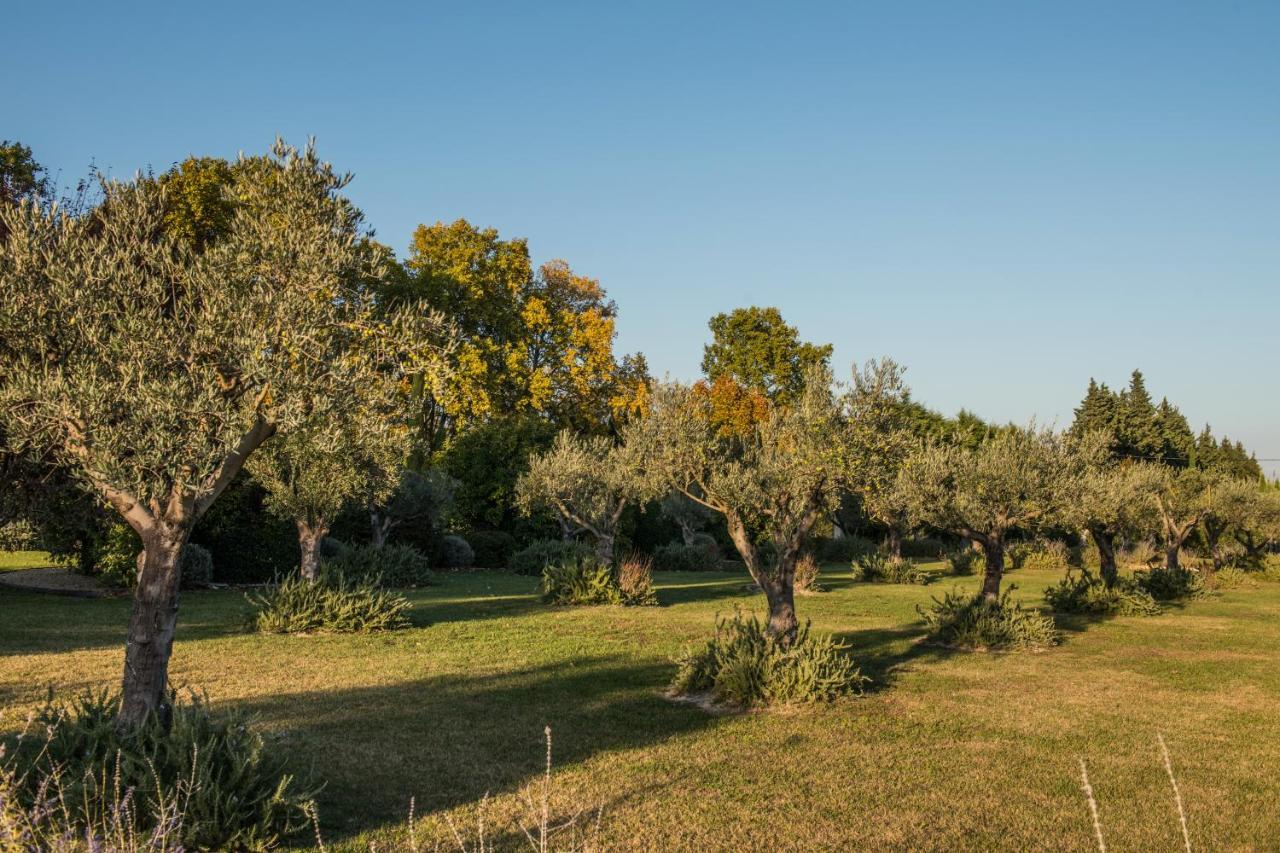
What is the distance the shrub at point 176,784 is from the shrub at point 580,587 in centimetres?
1850

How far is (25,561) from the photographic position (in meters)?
32.5

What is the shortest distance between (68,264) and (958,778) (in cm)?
1072

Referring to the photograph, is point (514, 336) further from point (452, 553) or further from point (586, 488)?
point (586, 488)

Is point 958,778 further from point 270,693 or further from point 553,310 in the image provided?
point 553,310

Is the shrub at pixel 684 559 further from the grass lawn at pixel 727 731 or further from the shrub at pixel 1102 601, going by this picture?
the grass lawn at pixel 727 731

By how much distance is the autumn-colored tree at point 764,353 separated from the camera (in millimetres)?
65562

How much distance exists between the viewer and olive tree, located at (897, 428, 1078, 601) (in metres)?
21.8

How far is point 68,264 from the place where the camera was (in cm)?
836

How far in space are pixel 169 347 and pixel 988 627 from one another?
696 inches

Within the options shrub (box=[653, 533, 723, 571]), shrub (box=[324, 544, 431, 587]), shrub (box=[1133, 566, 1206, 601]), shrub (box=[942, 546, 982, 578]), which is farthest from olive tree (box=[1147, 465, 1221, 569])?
shrub (box=[324, 544, 431, 587])

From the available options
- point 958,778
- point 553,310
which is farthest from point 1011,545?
point 958,778

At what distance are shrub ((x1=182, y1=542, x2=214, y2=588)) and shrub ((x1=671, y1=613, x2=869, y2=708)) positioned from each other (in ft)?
60.9

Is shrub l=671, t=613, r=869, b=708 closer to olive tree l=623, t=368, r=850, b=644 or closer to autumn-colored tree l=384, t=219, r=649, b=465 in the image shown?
olive tree l=623, t=368, r=850, b=644

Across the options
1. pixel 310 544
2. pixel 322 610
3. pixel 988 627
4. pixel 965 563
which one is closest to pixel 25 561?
pixel 310 544
